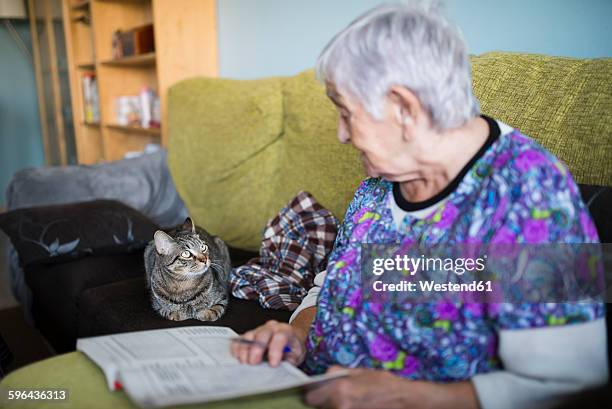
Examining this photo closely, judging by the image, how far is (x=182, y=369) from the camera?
2.58ft

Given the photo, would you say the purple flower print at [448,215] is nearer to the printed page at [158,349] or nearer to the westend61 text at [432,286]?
the westend61 text at [432,286]

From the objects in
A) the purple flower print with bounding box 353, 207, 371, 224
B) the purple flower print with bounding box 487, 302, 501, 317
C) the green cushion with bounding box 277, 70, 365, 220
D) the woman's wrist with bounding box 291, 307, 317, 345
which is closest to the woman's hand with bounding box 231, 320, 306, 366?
the woman's wrist with bounding box 291, 307, 317, 345

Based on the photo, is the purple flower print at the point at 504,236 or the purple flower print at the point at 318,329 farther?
the purple flower print at the point at 318,329

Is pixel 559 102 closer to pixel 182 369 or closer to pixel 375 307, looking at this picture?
pixel 375 307

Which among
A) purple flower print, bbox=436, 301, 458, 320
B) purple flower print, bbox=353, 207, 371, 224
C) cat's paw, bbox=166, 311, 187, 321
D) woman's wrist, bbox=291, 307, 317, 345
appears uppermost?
purple flower print, bbox=353, 207, 371, 224

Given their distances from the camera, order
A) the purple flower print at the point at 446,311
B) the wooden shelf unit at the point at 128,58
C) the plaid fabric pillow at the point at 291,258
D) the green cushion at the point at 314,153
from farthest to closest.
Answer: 1. the wooden shelf unit at the point at 128,58
2. the green cushion at the point at 314,153
3. the plaid fabric pillow at the point at 291,258
4. the purple flower print at the point at 446,311

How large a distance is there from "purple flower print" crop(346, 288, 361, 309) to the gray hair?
29 centimetres

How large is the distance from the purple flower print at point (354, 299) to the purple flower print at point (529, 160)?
12.7 inches

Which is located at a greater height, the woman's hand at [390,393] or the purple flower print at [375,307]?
the purple flower print at [375,307]

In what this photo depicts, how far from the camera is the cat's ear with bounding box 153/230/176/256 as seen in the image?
143 centimetres

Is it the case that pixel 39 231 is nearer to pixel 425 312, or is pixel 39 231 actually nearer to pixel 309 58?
pixel 309 58

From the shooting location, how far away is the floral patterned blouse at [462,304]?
2.32ft

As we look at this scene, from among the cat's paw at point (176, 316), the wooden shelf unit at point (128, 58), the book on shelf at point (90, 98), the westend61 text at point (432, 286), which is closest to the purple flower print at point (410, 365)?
the westend61 text at point (432, 286)

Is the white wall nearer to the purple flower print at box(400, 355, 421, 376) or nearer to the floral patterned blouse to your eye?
the floral patterned blouse
